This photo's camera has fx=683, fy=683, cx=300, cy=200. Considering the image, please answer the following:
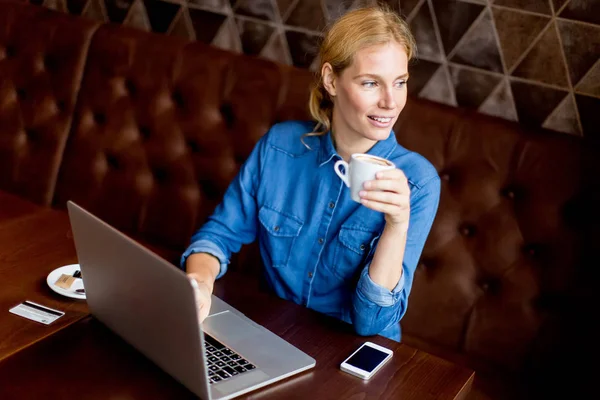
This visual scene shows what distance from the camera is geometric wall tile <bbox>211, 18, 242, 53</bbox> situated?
7.30 ft

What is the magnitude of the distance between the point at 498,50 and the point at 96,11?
1.50 meters

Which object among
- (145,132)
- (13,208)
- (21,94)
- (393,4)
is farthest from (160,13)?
(13,208)

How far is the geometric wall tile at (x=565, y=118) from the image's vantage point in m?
1.75

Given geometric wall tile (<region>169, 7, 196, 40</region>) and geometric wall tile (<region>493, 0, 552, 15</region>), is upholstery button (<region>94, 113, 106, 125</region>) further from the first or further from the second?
geometric wall tile (<region>493, 0, 552, 15</region>)

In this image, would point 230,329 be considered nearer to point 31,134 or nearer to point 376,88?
point 376,88

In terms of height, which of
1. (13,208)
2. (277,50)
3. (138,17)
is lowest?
(13,208)

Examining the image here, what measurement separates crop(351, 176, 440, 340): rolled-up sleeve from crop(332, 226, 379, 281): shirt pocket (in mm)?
27

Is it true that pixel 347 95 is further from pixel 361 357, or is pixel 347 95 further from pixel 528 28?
pixel 528 28

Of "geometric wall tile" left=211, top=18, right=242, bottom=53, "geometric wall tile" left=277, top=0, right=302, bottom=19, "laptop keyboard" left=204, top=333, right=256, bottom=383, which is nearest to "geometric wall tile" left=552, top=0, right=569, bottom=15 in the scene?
"geometric wall tile" left=277, top=0, right=302, bottom=19

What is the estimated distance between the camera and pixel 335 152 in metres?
1.46

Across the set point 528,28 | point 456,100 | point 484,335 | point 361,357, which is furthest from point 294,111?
point 361,357

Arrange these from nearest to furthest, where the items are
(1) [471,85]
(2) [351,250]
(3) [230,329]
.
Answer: (3) [230,329] < (2) [351,250] < (1) [471,85]

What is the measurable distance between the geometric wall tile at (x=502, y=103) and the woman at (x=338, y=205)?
0.48 m

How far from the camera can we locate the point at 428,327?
1808 mm
